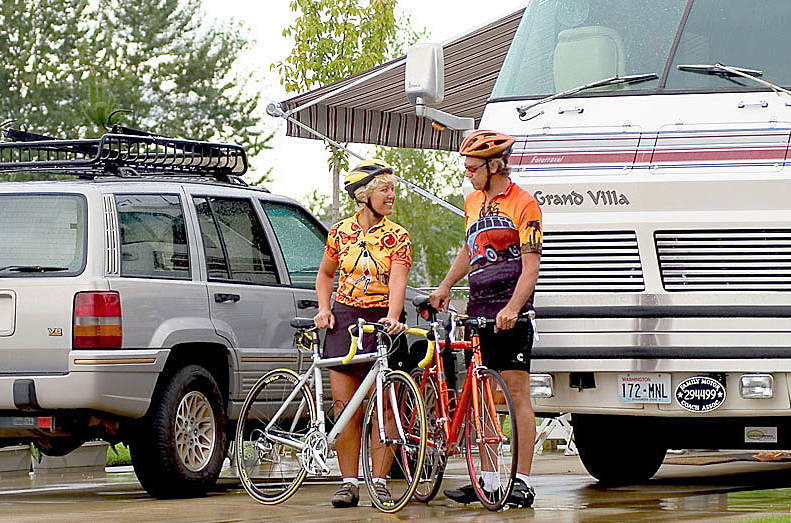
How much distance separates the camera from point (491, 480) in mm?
8758

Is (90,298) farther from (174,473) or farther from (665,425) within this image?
(665,425)

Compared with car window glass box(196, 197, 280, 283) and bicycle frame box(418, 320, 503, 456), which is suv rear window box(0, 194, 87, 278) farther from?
bicycle frame box(418, 320, 503, 456)

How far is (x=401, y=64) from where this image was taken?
12.8 meters

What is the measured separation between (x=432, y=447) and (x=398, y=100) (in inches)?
219

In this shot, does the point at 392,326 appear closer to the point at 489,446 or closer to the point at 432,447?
the point at 432,447

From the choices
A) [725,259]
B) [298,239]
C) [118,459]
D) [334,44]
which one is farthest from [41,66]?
[725,259]

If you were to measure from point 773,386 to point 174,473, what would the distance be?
12.1 feet

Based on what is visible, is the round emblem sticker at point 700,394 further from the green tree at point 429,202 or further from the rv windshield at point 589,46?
the green tree at point 429,202

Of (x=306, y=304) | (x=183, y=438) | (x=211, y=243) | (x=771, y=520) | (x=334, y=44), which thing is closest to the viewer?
(x=771, y=520)

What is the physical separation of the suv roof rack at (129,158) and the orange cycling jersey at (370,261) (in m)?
1.95

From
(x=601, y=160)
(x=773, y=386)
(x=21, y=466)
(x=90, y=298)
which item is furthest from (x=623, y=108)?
(x=21, y=466)

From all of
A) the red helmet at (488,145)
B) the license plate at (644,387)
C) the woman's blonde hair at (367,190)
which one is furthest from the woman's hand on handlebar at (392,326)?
the license plate at (644,387)

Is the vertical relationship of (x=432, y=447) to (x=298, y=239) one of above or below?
below

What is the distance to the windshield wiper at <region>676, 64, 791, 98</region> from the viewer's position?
29.8 ft
